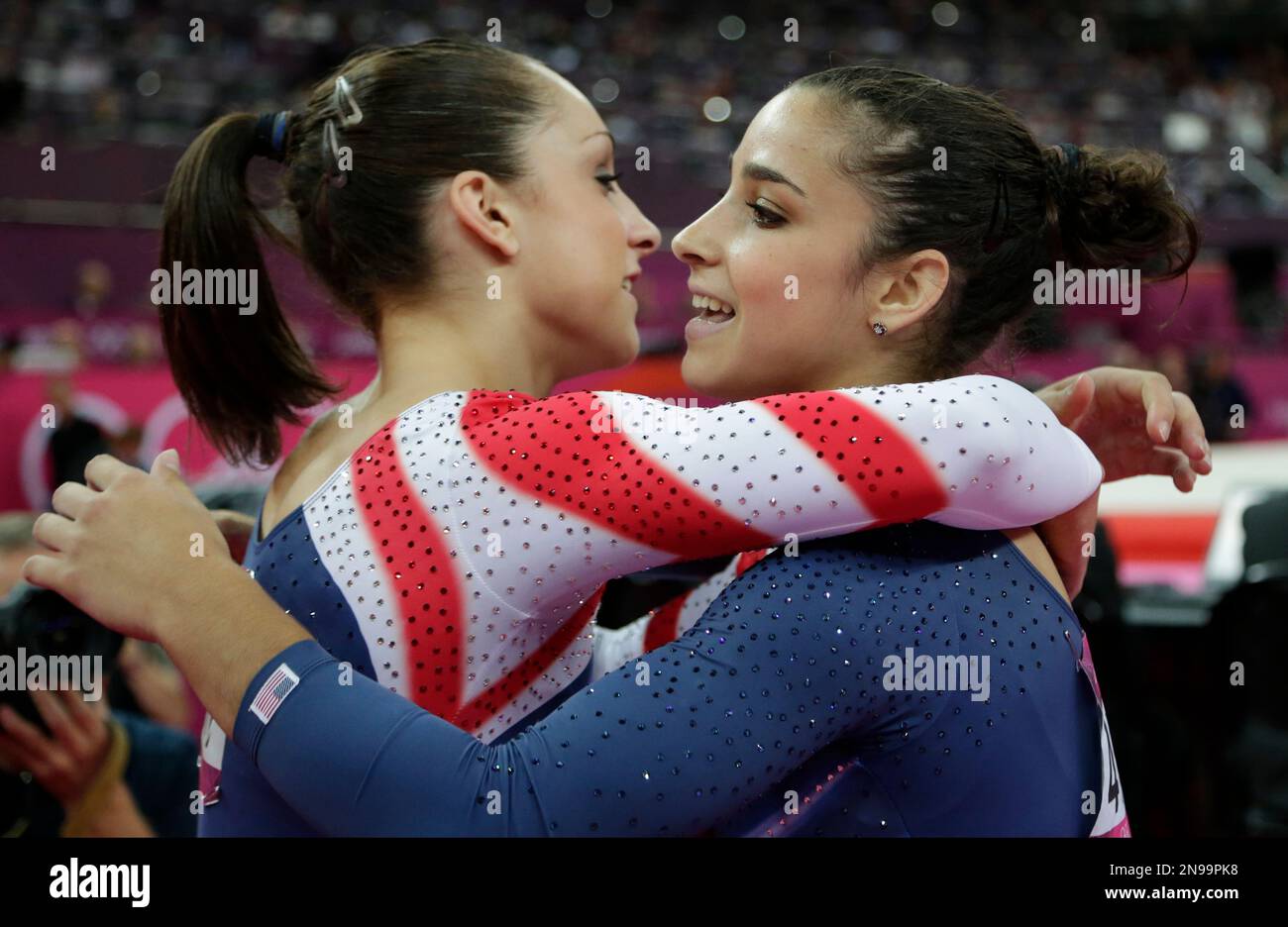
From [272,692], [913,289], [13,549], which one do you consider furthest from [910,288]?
[13,549]

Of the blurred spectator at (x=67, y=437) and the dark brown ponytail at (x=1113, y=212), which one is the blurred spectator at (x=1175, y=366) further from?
the dark brown ponytail at (x=1113, y=212)

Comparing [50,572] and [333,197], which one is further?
[333,197]

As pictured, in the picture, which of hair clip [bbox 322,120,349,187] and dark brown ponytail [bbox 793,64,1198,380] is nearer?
dark brown ponytail [bbox 793,64,1198,380]

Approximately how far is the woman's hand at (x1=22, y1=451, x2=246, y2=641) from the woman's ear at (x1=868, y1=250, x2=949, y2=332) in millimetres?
630

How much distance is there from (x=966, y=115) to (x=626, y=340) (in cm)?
46

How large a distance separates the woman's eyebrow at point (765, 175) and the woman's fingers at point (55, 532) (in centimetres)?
69

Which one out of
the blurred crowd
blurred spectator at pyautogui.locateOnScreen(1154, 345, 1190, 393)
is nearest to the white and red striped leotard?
the blurred crowd

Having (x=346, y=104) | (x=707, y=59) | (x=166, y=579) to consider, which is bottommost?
(x=166, y=579)

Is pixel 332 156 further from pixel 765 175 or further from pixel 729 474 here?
pixel 729 474

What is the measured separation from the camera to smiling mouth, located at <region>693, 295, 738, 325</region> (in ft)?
4.16

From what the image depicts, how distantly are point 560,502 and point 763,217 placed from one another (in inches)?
15.3

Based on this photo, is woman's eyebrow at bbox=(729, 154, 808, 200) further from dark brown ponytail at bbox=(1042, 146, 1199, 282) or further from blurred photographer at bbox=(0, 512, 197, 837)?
blurred photographer at bbox=(0, 512, 197, 837)

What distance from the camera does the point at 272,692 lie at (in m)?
0.96

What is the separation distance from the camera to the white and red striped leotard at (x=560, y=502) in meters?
0.95
